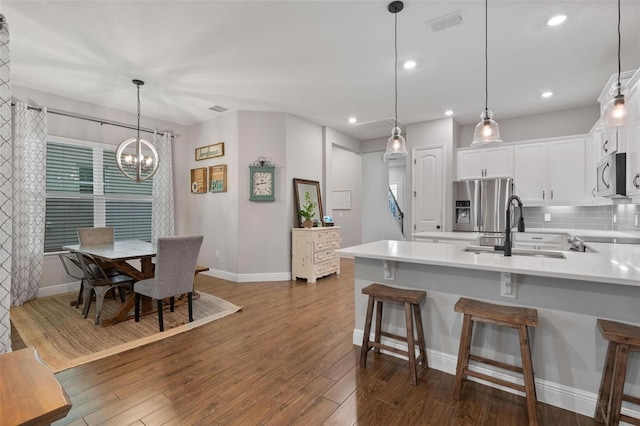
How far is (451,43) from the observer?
2838 millimetres

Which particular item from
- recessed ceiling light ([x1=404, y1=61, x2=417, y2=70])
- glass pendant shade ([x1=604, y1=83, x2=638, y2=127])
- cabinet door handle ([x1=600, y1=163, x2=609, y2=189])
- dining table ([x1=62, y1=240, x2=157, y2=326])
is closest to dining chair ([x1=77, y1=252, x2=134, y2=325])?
dining table ([x1=62, y1=240, x2=157, y2=326])

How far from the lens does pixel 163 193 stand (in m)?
5.24

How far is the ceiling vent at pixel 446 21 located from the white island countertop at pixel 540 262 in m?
1.98

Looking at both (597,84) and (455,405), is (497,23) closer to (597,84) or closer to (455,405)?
(597,84)

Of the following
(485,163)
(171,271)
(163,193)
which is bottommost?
(171,271)

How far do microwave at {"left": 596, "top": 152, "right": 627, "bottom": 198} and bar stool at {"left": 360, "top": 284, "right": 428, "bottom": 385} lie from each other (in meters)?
2.36

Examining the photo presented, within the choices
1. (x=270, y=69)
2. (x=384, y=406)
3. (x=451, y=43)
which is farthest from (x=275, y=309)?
(x=451, y=43)

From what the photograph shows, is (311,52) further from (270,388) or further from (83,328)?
(83,328)

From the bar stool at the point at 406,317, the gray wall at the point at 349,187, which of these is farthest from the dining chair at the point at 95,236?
the gray wall at the point at 349,187

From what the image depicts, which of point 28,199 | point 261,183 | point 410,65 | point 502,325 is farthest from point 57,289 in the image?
point 410,65

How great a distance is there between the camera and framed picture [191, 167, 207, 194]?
5.41 m

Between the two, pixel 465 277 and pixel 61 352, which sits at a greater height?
pixel 465 277

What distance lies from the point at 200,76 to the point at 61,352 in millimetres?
3192

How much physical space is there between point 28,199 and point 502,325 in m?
5.51
